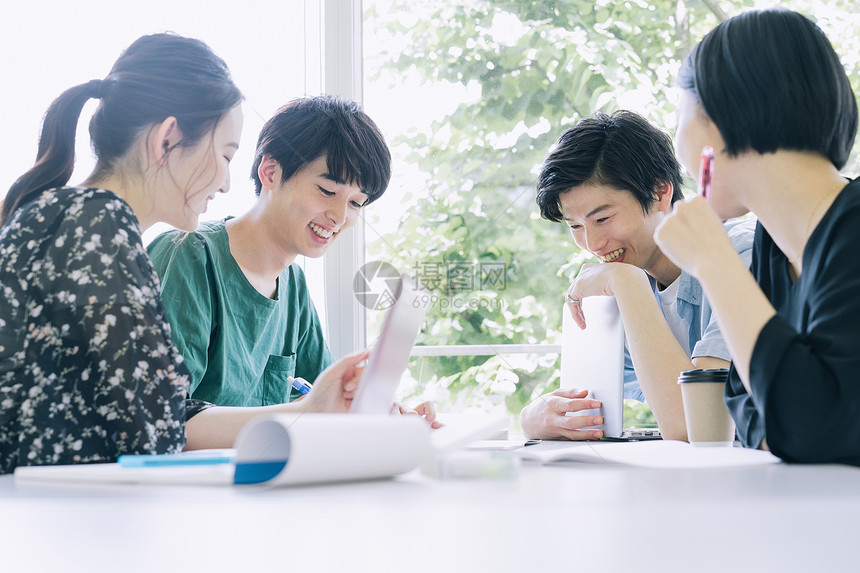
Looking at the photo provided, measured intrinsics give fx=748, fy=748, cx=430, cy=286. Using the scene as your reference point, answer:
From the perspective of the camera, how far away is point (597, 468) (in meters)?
0.56

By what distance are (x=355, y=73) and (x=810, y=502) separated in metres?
1.54

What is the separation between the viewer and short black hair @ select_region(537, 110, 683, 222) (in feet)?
4.45

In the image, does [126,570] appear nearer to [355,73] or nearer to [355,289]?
[355,289]

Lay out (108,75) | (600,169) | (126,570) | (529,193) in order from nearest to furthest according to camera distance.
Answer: (126,570), (108,75), (600,169), (529,193)

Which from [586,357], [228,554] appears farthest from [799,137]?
[228,554]

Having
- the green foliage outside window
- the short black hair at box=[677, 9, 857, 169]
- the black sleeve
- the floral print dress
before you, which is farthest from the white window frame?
the black sleeve

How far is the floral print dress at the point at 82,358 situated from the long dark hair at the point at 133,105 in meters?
0.14

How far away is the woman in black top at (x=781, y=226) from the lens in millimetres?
614

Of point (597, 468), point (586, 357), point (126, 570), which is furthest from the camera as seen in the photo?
point (586, 357)

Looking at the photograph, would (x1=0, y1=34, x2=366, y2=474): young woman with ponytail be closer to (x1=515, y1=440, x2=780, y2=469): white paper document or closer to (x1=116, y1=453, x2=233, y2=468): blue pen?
(x1=116, y1=453, x2=233, y2=468): blue pen
